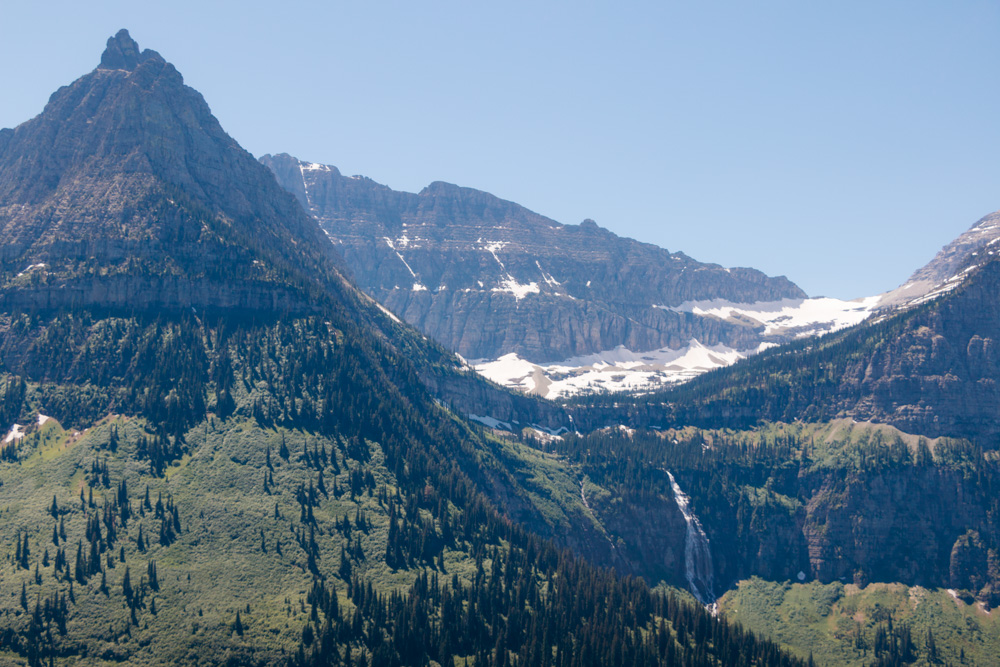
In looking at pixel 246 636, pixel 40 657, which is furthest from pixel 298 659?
pixel 40 657

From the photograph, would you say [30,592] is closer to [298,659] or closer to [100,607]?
[100,607]

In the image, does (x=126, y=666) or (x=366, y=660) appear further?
(x=366, y=660)

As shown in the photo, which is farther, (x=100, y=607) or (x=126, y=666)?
(x=100, y=607)

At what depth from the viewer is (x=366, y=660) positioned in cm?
19975

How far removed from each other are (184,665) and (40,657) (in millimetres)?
28160

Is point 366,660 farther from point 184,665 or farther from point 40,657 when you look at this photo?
point 40,657

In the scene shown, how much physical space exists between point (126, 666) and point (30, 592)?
3202 cm

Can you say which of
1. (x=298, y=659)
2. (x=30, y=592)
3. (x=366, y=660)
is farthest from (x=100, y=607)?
(x=366, y=660)

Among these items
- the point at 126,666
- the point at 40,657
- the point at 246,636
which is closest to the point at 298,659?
the point at 246,636

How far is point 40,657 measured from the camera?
607 feet

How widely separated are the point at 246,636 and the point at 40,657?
40355 mm

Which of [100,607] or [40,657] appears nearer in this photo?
[40,657]

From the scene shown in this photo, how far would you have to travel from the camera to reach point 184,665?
189125 mm

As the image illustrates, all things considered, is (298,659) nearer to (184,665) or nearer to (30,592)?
(184,665)
